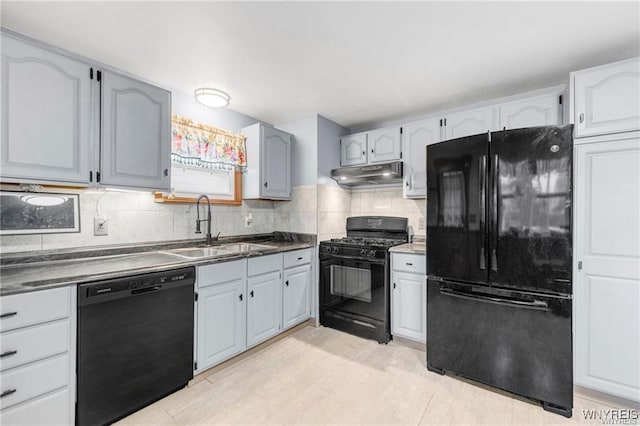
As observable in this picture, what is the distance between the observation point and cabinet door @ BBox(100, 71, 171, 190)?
1.87 metres

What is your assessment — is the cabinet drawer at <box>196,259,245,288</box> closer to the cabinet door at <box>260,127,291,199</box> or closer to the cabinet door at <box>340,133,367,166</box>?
the cabinet door at <box>260,127,291,199</box>

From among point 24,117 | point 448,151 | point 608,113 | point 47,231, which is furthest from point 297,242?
point 608,113

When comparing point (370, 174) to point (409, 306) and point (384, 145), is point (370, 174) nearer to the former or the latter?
point (384, 145)

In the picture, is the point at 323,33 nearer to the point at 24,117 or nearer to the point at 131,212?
the point at 24,117

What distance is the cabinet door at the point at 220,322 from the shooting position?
2064mm

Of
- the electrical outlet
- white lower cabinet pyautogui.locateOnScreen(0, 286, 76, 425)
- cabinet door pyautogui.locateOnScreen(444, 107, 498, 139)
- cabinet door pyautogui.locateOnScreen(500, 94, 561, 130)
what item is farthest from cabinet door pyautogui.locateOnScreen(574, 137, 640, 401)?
the electrical outlet

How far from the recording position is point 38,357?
4.56 ft

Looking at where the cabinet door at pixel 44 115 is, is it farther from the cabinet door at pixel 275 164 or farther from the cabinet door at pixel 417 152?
the cabinet door at pixel 417 152

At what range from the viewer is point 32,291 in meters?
1.37

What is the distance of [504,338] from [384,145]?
2104mm

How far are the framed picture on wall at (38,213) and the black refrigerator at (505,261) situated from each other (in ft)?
8.69

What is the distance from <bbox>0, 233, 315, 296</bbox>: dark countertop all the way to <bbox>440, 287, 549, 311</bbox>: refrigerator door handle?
1531 millimetres

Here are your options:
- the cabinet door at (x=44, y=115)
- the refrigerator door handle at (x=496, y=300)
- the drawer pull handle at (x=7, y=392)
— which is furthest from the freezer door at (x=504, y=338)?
the cabinet door at (x=44, y=115)

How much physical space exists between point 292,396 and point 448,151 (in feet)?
6.91
